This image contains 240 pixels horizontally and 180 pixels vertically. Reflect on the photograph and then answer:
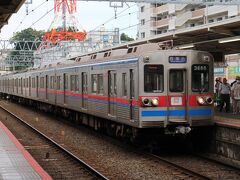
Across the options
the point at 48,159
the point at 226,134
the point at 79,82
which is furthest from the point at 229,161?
the point at 79,82

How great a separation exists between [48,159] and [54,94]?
1173 cm

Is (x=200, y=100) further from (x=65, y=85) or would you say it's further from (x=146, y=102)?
(x=65, y=85)

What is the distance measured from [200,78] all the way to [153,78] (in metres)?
1.35

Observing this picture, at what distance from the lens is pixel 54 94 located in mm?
24797

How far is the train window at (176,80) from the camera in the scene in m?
12.9

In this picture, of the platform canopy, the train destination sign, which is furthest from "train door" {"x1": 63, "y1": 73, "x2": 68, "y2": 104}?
the train destination sign

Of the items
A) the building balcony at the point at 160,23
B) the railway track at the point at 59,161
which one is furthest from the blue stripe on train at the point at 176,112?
the building balcony at the point at 160,23

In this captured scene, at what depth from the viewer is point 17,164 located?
34.1 feet

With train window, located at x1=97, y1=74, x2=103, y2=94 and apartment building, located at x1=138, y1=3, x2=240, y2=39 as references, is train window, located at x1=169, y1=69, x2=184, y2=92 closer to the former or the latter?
train window, located at x1=97, y1=74, x2=103, y2=94

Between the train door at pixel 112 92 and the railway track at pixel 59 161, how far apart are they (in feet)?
6.24

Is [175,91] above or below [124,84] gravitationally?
below

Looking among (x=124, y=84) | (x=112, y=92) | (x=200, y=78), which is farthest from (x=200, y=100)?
(x=112, y=92)

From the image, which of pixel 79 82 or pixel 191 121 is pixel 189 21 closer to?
pixel 79 82

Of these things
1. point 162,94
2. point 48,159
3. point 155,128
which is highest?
point 162,94
